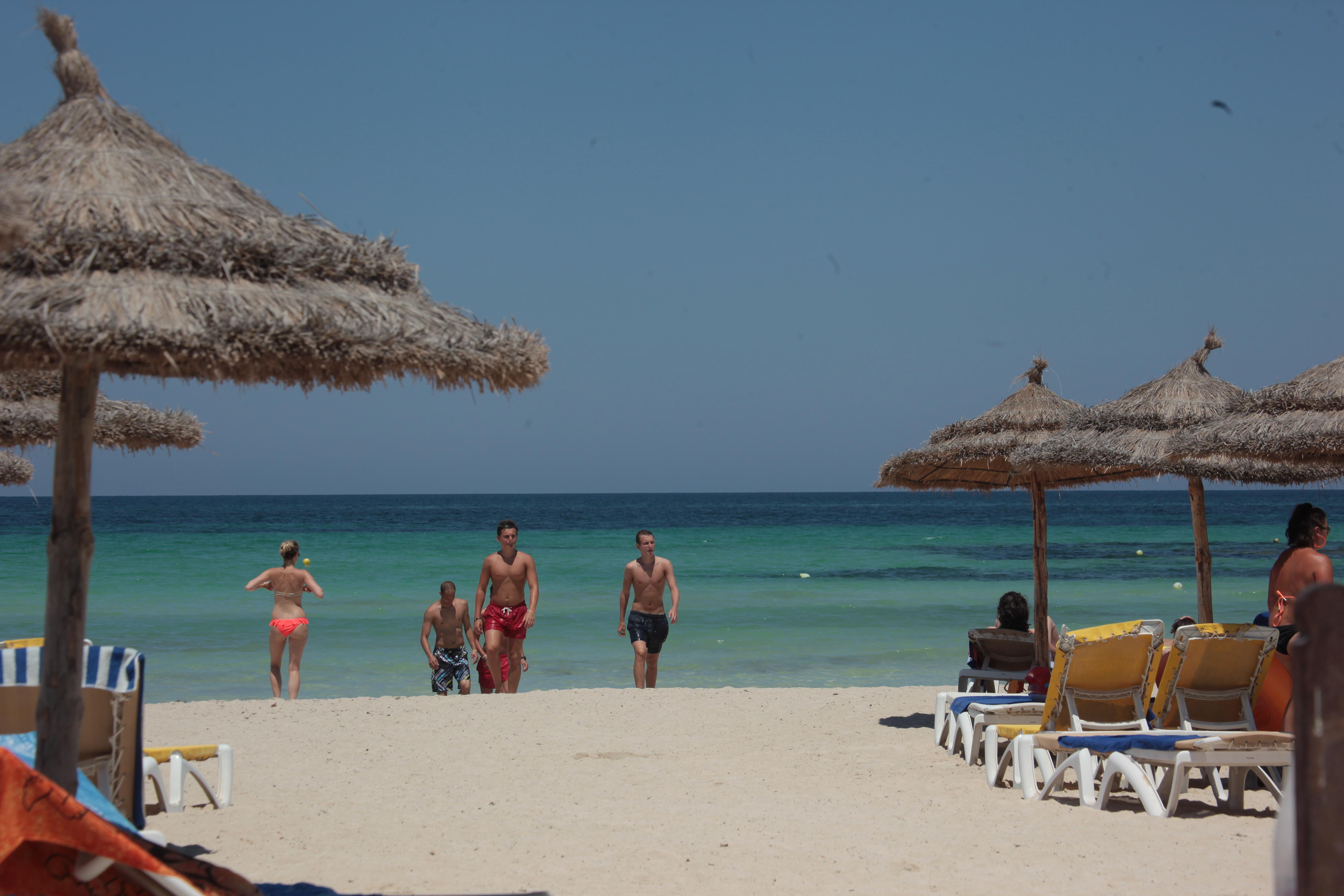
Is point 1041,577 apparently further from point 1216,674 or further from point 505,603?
point 505,603

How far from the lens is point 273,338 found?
2605 millimetres

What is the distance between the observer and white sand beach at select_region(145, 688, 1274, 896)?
12.2 ft

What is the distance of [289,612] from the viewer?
28.4 ft

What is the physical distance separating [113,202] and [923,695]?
280 inches

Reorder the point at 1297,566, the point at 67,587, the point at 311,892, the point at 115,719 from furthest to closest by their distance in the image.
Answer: the point at 1297,566
the point at 115,719
the point at 311,892
the point at 67,587

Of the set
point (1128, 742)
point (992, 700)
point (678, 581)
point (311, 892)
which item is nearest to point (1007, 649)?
point (992, 700)

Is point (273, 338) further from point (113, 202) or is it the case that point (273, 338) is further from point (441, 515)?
point (441, 515)

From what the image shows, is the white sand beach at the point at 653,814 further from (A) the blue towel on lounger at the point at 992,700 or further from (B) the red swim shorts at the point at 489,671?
(B) the red swim shorts at the point at 489,671

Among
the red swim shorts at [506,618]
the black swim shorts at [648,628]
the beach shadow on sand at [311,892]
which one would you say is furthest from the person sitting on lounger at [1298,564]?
the red swim shorts at [506,618]

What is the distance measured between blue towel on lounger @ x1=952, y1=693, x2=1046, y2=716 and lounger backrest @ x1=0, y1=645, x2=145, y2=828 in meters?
4.22

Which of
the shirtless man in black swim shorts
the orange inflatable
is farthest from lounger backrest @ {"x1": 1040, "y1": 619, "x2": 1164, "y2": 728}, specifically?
the shirtless man in black swim shorts

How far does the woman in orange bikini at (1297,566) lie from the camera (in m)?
5.09

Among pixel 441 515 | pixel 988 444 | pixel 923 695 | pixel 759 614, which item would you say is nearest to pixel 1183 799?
pixel 988 444

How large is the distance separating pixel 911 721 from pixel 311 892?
4799mm
